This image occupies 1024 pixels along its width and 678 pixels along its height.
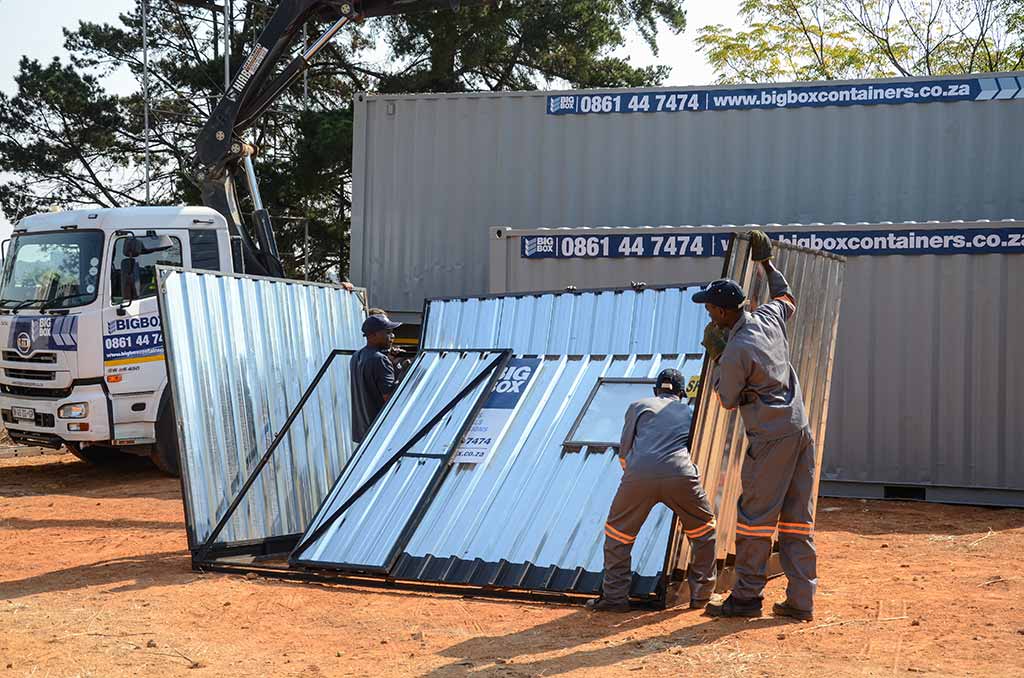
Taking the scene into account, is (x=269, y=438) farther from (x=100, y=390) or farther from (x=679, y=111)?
(x=679, y=111)

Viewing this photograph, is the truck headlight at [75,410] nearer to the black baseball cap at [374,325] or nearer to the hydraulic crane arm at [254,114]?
the hydraulic crane arm at [254,114]

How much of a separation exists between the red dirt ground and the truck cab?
3.70 meters

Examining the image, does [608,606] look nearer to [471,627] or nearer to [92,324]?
[471,627]

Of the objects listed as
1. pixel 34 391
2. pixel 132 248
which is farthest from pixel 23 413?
pixel 132 248

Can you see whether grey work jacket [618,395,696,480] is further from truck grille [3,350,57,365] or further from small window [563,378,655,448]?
truck grille [3,350,57,365]

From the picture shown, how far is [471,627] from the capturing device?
21.5ft

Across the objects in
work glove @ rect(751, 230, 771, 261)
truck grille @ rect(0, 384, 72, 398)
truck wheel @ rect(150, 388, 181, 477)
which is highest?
work glove @ rect(751, 230, 771, 261)

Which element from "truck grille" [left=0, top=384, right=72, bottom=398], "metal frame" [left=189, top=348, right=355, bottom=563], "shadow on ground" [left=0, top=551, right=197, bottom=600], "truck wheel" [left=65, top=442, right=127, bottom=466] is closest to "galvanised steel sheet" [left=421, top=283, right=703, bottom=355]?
"metal frame" [left=189, top=348, right=355, bottom=563]

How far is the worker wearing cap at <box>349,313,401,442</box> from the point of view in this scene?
8.88 m

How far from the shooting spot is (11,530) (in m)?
10.4

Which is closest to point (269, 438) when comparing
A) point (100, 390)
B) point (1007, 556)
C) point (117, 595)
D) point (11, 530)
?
point (117, 595)

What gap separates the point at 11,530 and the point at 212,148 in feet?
19.3

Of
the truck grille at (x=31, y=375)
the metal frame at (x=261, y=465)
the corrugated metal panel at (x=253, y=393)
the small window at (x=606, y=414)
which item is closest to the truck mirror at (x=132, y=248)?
the truck grille at (x=31, y=375)

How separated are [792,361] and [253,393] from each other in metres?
3.99
